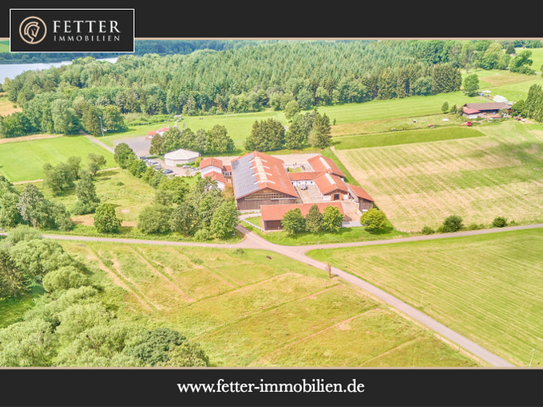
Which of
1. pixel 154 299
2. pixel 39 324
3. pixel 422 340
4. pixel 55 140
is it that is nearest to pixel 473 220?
pixel 422 340

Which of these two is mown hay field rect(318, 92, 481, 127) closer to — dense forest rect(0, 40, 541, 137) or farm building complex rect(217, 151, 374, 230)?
dense forest rect(0, 40, 541, 137)

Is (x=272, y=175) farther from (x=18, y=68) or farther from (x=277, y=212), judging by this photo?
(x=18, y=68)

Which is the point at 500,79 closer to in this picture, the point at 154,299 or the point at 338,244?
the point at 338,244

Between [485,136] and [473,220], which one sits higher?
[485,136]

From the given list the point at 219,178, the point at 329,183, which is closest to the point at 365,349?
the point at 329,183
